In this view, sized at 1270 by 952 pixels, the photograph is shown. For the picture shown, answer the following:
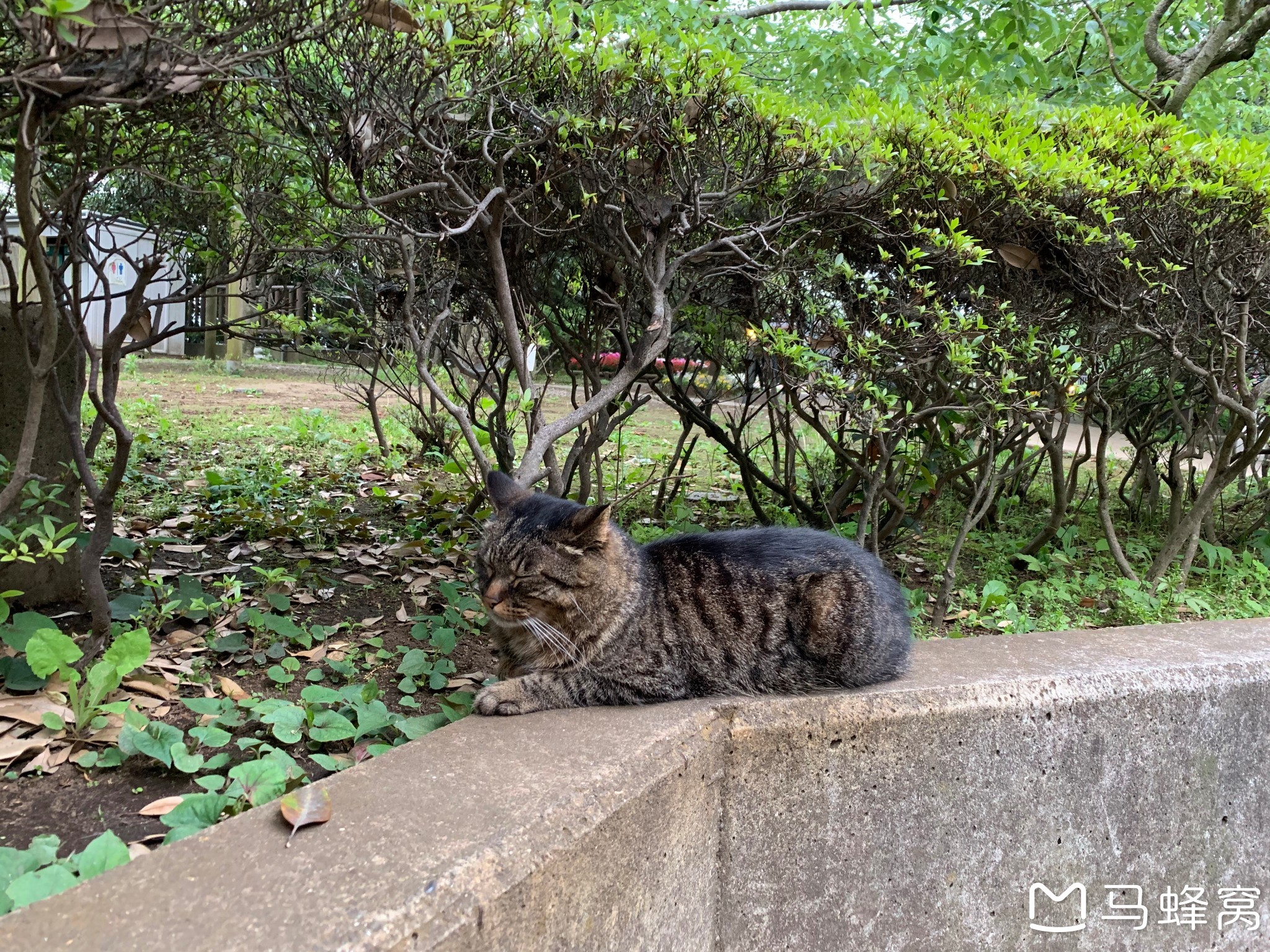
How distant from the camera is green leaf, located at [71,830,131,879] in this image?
5.18ft

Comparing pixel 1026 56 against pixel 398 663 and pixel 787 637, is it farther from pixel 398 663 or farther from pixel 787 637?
pixel 398 663

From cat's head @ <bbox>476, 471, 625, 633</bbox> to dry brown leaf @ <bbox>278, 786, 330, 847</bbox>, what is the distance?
2.67 feet

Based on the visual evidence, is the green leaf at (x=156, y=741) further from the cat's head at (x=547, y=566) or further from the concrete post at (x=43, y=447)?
the concrete post at (x=43, y=447)

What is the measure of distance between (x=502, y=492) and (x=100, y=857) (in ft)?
4.38

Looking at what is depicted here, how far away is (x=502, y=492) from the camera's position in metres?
2.55

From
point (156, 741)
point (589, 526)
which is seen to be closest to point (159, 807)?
point (156, 741)

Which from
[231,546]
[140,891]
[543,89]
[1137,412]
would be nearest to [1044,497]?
[1137,412]

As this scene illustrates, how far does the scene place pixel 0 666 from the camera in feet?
7.72

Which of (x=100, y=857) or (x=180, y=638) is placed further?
(x=180, y=638)

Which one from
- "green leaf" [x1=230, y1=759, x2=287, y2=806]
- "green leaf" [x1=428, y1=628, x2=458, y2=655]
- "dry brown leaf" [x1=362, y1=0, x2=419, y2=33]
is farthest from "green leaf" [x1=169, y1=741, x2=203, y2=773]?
"dry brown leaf" [x1=362, y1=0, x2=419, y2=33]

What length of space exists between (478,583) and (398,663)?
0.62m

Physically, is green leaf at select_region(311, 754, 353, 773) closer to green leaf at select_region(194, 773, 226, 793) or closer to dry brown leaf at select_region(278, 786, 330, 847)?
green leaf at select_region(194, 773, 226, 793)

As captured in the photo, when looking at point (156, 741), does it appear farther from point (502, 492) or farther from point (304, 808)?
point (502, 492)

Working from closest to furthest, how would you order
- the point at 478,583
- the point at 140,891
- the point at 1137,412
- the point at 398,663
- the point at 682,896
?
the point at 140,891 < the point at 682,896 < the point at 478,583 < the point at 398,663 < the point at 1137,412
